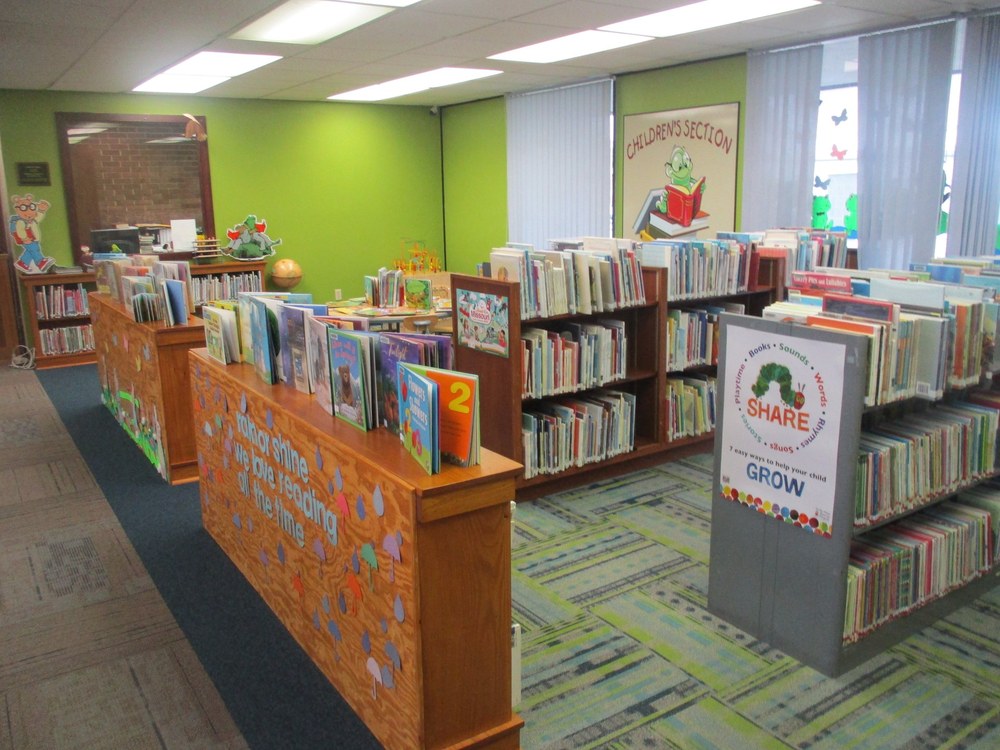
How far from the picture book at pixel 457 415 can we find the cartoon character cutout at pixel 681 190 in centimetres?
564

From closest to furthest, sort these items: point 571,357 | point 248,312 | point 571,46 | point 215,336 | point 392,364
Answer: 1. point 392,364
2. point 248,312
3. point 215,336
4. point 571,357
5. point 571,46

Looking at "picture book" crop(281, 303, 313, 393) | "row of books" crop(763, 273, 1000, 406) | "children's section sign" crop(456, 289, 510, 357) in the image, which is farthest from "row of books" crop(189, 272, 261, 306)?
"row of books" crop(763, 273, 1000, 406)

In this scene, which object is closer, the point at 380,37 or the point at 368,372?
the point at 368,372

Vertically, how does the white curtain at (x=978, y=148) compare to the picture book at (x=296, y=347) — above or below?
above

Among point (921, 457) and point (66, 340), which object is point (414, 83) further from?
point (921, 457)

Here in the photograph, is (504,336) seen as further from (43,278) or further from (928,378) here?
(43,278)

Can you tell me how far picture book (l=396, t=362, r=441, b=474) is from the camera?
2074 mm

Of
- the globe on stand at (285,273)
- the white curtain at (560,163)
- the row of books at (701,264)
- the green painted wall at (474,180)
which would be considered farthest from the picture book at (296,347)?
the green painted wall at (474,180)

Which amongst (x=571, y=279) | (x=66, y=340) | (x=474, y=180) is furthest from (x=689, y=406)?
(x=66, y=340)

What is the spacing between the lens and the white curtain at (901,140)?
5512 mm

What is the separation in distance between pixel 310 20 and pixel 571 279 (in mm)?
2495

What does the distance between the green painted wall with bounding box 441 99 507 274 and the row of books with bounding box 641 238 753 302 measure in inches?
202

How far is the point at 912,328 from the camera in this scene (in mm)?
2811

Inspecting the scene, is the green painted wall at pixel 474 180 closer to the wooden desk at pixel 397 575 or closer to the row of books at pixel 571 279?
the row of books at pixel 571 279
